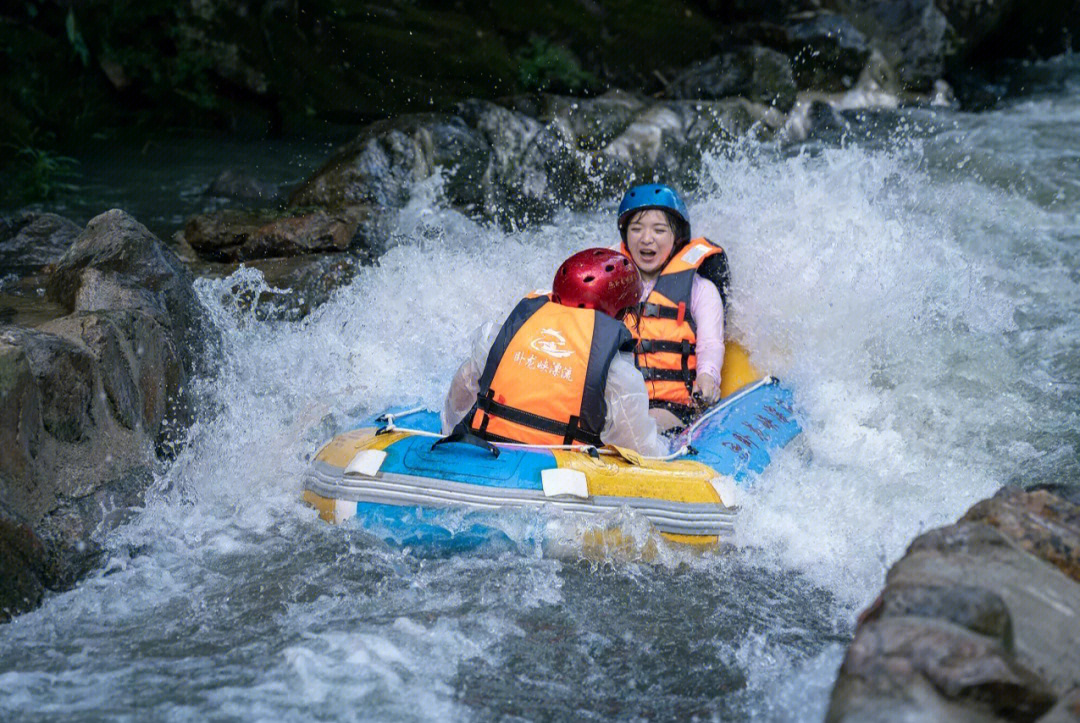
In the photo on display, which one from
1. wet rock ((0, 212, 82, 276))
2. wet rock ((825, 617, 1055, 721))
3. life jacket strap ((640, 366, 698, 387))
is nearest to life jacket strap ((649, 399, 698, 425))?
life jacket strap ((640, 366, 698, 387))

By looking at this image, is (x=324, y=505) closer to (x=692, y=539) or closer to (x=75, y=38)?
(x=692, y=539)

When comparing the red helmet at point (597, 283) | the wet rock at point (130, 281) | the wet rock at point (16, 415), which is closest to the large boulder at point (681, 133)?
the wet rock at point (130, 281)

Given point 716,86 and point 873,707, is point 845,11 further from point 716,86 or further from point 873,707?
point 873,707

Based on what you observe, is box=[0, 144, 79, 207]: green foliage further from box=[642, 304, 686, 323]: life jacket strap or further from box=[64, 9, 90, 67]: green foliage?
box=[642, 304, 686, 323]: life jacket strap

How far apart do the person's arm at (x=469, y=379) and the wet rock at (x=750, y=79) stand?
8132 mm

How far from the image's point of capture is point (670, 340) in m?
5.03

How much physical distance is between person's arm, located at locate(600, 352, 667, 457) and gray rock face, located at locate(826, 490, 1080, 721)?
147 cm

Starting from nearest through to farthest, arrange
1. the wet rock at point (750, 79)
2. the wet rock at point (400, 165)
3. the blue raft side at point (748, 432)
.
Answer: the blue raft side at point (748, 432), the wet rock at point (400, 165), the wet rock at point (750, 79)

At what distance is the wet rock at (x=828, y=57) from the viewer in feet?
39.8

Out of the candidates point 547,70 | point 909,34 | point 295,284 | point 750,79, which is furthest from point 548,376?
point 909,34

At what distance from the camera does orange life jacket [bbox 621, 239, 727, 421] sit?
16.3 feet

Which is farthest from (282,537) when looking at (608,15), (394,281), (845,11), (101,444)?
(845,11)

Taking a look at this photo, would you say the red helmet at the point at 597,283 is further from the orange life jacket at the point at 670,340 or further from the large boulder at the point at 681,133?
the large boulder at the point at 681,133

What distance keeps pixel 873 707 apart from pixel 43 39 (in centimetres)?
1165
